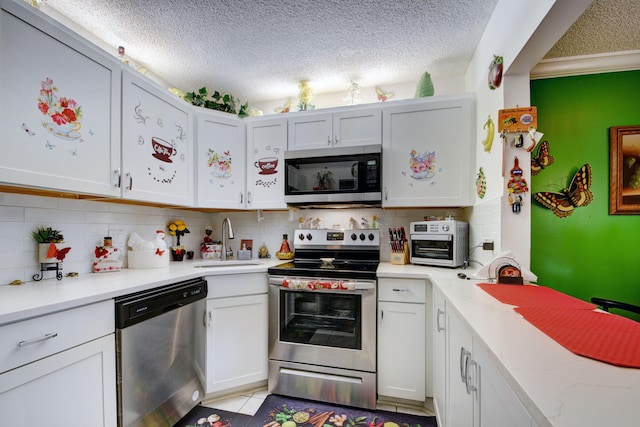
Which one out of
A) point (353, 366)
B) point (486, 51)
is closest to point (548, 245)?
point (486, 51)

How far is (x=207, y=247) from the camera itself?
8.52 feet

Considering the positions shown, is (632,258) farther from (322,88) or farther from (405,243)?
(322,88)

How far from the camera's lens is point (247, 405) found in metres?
1.85

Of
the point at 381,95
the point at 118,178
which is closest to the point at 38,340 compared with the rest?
the point at 118,178

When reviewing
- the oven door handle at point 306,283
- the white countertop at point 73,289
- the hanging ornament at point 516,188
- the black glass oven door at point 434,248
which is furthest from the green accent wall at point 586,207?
the white countertop at point 73,289

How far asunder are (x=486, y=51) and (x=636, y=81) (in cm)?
91

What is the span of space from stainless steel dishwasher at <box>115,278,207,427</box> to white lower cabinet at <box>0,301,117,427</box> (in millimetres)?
51

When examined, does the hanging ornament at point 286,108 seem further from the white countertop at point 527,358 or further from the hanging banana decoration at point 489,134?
the white countertop at point 527,358

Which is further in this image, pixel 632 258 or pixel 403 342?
pixel 403 342

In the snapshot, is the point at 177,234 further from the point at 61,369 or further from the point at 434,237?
the point at 434,237

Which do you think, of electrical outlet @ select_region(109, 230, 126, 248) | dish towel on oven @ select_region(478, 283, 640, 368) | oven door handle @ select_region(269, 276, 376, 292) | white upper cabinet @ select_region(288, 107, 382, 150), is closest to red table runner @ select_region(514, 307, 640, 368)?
dish towel on oven @ select_region(478, 283, 640, 368)

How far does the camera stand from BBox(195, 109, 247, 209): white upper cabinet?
2.24m

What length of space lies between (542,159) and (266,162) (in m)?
2.03

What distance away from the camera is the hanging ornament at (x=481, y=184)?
1.81 meters
